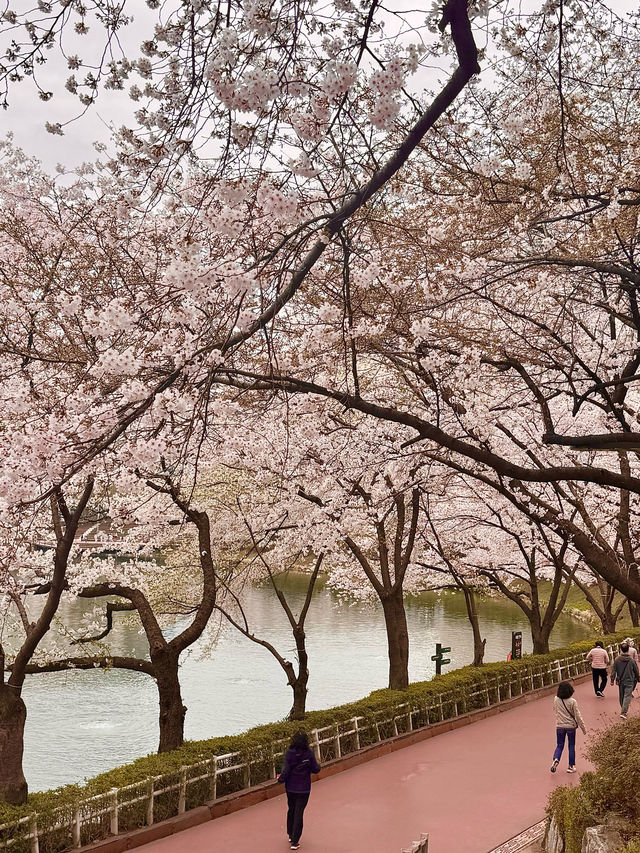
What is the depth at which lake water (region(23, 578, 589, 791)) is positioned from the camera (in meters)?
17.9

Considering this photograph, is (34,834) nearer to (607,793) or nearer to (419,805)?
(419,805)

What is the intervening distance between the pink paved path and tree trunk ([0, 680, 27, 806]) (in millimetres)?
1726

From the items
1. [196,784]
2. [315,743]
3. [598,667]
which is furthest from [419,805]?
[598,667]

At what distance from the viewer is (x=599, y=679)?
17.7m

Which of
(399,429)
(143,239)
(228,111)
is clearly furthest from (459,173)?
(399,429)

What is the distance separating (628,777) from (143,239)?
24.5ft

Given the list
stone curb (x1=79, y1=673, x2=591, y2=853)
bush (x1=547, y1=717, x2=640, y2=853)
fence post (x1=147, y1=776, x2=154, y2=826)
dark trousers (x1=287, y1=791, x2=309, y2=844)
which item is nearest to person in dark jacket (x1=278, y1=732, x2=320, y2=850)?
dark trousers (x1=287, y1=791, x2=309, y2=844)

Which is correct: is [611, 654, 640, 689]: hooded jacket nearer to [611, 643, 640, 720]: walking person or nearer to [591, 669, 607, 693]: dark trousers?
[611, 643, 640, 720]: walking person

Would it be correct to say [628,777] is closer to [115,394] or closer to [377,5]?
[115,394]

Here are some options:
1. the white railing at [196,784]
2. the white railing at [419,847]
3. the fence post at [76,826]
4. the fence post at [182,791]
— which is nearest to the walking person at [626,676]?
the white railing at [196,784]

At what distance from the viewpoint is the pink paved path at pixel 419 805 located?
8.87 m

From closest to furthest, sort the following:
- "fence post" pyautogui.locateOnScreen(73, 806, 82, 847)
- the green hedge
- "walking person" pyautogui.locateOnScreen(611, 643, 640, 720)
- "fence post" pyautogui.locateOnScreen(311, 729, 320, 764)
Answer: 1. the green hedge
2. "fence post" pyautogui.locateOnScreen(73, 806, 82, 847)
3. "fence post" pyautogui.locateOnScreen(311, 729, 320, 764)
4. "walking person" pyautogui.locateOnScreen(611, 643, 640, 720)

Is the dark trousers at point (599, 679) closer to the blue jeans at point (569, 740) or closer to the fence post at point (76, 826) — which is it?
the blue jeans at point (569, 740)

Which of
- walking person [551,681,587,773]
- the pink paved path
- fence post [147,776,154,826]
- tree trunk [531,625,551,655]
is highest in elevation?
tree trunk [531,625,551,655]
